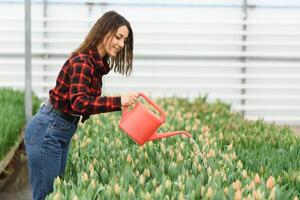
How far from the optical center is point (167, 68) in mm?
8352

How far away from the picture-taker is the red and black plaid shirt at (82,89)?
2773 millimetres

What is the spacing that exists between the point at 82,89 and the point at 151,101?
318 millimetres

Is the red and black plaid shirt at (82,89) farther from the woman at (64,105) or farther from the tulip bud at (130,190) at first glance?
the tulip bud at (130,190)

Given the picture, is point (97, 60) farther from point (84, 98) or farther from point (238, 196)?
point (238, 196)

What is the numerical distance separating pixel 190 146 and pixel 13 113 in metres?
2.72

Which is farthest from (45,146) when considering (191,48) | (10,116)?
(191,48)

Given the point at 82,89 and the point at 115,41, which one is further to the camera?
the point at 115,41

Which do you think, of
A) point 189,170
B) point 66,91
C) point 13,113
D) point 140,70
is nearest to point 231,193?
point 189,170

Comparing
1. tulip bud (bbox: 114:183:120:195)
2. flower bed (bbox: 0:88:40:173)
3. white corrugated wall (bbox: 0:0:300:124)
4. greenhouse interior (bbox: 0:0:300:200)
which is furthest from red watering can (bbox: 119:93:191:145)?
white corrugated wall (bbox: 0:0:300:124)

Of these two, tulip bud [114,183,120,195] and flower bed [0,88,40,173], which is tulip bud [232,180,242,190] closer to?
tulip bud [114,183,120,195]

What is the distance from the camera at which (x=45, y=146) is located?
2.95m

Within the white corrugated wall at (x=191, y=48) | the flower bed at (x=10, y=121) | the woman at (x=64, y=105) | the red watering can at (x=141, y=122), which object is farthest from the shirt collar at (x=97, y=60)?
the white corrugated wall at (x=191, y=48)

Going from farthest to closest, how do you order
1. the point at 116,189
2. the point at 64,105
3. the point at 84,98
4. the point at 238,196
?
1. the point at 64,105
2. the point at 84,98
3. the point at 116,189
4. the point at 238,196

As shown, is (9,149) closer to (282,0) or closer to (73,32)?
(73,32)
